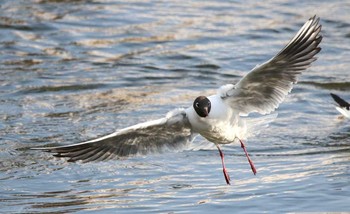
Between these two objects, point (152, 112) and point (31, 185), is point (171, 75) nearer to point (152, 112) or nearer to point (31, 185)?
point (152, 112)

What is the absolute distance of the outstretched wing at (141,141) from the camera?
817 centimetres

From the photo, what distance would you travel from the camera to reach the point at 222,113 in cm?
827

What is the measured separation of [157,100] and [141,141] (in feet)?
11.7

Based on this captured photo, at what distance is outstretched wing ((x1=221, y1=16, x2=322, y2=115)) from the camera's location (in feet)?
25.6

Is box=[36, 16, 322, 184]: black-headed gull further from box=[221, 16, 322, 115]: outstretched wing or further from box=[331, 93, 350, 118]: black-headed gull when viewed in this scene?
box=[331, 93, 350, 118]: black-headed gull

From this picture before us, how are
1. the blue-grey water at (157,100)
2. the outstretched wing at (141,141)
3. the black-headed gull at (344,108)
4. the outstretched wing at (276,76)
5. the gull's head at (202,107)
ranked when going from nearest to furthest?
the outstretched wing at (276,76) → the gull's head at (202,107) → the outstretched wing at (141,141) → the blue-grey water at (157,100) → the black-headed gull at (344,108)

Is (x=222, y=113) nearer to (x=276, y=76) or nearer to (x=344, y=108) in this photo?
(x=276, y=76)

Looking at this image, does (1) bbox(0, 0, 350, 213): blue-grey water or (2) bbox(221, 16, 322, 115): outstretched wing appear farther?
(1) bbox(0, 0, 350, 213): blue-grey water

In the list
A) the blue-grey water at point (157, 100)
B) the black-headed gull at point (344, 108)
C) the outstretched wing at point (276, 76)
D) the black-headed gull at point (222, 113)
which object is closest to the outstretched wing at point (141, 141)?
the black-headed gull at point (222, 113)

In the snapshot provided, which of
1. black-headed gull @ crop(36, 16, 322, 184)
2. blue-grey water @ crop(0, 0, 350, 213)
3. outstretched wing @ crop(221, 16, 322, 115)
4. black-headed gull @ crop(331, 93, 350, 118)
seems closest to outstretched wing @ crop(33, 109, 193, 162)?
black-headed gull @ crop(36, 16, 322, 184)

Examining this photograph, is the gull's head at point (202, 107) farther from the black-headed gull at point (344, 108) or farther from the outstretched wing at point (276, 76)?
the black-headed gull at point (344, 108)

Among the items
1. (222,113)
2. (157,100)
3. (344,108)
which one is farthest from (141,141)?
(157,100)

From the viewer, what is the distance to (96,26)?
1579 centimetres

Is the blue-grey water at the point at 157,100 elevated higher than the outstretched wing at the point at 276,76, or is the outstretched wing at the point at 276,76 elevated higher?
the outstretched wing at the point at 276,76
